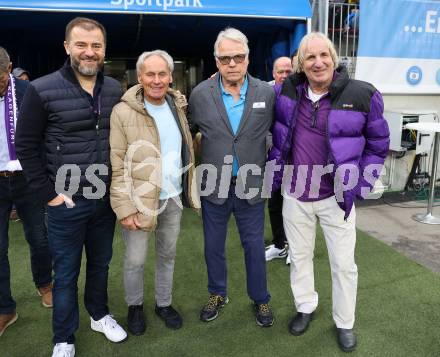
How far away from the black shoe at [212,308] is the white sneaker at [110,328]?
46cm

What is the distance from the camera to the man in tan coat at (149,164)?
1.83 metres

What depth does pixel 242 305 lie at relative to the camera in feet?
8.13

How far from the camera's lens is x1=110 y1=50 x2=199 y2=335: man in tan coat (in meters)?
1.83

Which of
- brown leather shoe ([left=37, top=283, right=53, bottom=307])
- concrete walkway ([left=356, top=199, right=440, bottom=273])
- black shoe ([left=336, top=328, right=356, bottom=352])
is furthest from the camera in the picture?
concrete walkway ([left=356, top=199, right=440, bottom=273])

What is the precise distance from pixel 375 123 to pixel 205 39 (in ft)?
14.4

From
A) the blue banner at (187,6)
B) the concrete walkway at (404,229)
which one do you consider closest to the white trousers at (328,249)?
the concrete walkway at (404,229)

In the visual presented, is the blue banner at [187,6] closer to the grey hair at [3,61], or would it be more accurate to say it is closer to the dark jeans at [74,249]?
the grey hair at [3,61]

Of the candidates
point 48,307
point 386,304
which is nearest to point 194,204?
point 48,307

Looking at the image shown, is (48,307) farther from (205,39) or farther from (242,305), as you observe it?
(205,39)

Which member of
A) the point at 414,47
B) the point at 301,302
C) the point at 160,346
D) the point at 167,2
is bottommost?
the point at 160,346

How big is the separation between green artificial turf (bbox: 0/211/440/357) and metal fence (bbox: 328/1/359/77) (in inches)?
94.8

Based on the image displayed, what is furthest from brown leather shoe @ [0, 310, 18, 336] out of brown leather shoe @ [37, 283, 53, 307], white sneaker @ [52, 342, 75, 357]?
white sneaker @ [52, 342, 75, 357]

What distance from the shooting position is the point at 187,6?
144 inches

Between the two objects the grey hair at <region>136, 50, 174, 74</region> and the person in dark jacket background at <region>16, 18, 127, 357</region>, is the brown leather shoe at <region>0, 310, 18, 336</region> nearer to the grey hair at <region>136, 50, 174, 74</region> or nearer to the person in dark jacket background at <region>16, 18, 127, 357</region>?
the person in dark jacket background at <region>16, 18, 127, 357</region>
